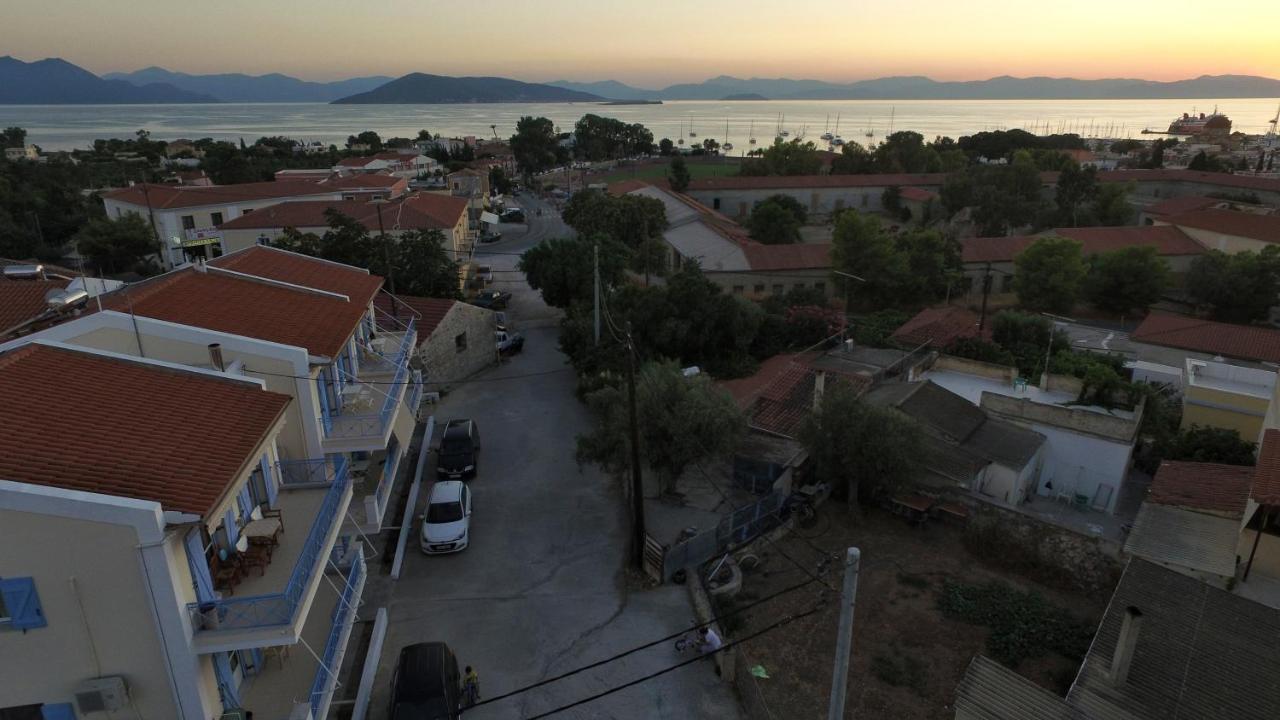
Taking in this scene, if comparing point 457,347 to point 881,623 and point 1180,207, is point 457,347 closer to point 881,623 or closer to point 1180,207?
point 881,623

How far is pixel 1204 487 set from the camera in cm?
1642

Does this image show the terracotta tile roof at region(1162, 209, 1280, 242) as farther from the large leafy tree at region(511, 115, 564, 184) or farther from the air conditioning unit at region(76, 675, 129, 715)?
the large leafy tree at region(511, 115, 564, 184)

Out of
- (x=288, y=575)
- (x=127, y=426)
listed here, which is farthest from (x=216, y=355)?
(x=288, y=575)

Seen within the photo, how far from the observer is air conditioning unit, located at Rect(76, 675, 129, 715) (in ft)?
25.8

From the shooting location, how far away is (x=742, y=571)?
16.0 meters

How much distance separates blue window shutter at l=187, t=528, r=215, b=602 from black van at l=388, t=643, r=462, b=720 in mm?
3863

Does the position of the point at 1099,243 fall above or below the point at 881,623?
above

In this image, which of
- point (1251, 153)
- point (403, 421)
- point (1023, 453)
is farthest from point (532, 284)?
point (1251, 153)

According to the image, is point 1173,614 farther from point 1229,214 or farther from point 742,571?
point 1229,214

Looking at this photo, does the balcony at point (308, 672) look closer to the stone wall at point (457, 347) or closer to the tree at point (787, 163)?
the stone wall at point (457, 347)

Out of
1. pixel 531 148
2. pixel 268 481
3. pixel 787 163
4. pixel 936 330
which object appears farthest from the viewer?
pixel 531 148

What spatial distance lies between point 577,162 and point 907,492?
117 m

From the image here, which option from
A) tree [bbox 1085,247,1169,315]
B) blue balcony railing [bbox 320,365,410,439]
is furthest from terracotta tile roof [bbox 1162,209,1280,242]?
blue balcony railing [bbox 320,365,410,439]

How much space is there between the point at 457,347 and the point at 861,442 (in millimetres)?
16010
